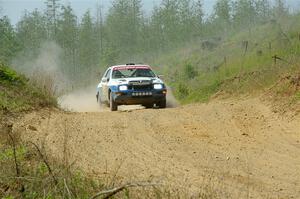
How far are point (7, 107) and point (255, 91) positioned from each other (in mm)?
6766

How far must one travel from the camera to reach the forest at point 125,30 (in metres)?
78.2

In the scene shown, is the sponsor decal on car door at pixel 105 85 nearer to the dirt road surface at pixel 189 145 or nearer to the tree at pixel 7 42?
the dirt road surface at pixel 189 145

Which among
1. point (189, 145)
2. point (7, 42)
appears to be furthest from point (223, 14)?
point (189, 145)

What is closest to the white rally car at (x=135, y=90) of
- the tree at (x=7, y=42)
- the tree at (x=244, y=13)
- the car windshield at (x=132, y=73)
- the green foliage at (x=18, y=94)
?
the car windshield at (x=132, y=73)

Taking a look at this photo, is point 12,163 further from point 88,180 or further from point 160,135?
point 160,135

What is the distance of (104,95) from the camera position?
55.9 ft

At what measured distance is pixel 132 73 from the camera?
1652 centimetres

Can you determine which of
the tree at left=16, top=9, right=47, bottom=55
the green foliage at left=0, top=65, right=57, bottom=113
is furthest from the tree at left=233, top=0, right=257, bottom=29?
the green foliage at left=0, top=65, right=57, bottom=113

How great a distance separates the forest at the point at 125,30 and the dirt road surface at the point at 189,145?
62.7 metres

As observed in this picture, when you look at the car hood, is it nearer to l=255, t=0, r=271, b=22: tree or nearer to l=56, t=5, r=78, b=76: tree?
l=56, t=5, r=78, b=76: tree

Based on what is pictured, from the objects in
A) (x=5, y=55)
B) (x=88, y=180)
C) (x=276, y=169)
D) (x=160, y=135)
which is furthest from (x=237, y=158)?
(x=5, y=55)

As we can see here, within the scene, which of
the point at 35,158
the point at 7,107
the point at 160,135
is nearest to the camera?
the point at 35,158

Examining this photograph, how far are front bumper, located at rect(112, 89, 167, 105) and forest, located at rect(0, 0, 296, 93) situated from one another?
58536 mm

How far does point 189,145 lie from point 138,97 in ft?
21.6
